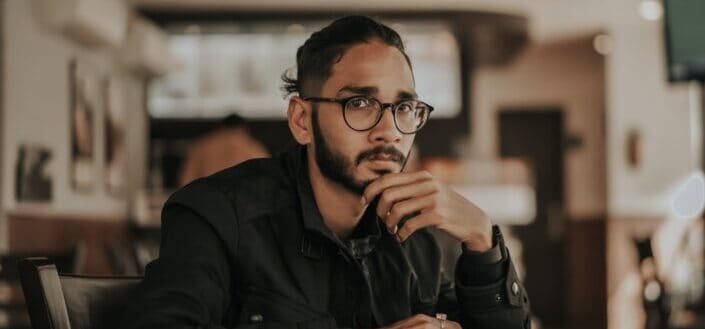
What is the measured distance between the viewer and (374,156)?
60.8 inches

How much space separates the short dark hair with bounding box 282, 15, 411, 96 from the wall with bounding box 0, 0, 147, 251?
4.51m

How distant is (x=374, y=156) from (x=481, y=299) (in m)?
0.29

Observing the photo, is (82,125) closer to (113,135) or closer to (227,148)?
(113,135)

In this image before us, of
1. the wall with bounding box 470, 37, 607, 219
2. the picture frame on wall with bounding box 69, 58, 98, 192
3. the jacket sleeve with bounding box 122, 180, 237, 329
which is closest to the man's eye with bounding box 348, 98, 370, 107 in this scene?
the jacket sleeve with bounding box 122, 180, 237, 329

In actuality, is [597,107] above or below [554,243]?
above

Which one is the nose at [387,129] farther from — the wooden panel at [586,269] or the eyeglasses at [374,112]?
the wooden panel at [586,269]

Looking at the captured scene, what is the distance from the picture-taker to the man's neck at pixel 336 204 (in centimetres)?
162

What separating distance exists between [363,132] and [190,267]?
1.13 ft

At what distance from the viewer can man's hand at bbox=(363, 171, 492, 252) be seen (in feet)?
4.76

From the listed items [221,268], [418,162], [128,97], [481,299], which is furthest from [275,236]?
[418,162]

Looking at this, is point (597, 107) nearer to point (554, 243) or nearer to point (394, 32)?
point (554, 243)

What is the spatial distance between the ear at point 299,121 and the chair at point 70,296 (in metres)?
0.36

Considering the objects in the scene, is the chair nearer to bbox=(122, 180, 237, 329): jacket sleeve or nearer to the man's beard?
bbox=(122, 180, 237, 329): jacket sleeve

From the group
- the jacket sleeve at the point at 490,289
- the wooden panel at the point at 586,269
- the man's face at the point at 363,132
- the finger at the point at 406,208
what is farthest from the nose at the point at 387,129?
the wooden panel at the point at 586,269
